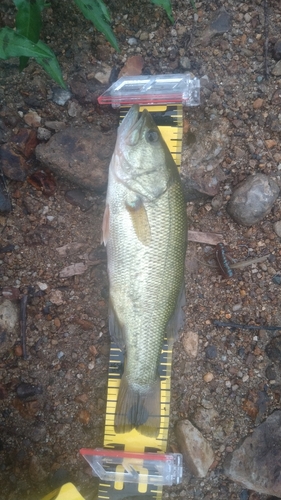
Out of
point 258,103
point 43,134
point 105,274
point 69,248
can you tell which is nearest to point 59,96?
point 43,134

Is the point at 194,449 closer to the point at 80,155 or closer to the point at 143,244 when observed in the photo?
the point at 143,244

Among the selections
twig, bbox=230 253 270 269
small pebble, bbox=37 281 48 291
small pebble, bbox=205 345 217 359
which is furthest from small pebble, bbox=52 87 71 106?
small pebble, bbox=205 345 217 359

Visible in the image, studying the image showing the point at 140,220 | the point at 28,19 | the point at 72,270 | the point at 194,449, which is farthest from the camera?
the point at 72,270

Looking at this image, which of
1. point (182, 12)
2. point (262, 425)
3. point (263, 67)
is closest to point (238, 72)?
point (263, 67)

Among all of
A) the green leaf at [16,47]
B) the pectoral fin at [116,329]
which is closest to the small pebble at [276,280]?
the pectoral fin at [116,329]

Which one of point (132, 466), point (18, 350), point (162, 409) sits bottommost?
point (132, 466)

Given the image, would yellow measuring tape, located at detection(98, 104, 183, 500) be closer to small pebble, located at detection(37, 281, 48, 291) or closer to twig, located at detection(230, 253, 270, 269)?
small pebble, located at detection(37, 281, 48, 291)

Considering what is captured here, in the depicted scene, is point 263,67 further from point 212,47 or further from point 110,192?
point 110,192
